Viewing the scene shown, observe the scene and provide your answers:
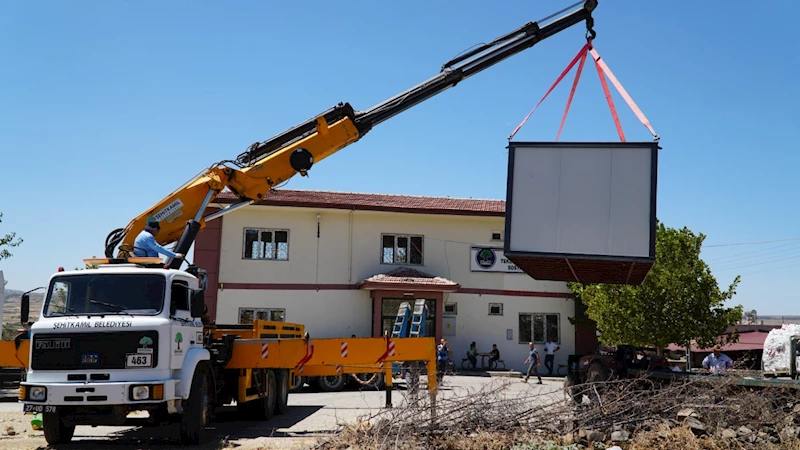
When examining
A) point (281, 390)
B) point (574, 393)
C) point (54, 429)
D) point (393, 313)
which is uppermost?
point (393, 313)

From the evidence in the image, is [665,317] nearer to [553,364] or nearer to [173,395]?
[553,364]

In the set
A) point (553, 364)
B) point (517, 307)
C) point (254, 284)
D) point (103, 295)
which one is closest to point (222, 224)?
point (254, 284)

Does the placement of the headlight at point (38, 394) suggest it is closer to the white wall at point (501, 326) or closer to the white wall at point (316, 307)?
the white wall at point (316, 307)

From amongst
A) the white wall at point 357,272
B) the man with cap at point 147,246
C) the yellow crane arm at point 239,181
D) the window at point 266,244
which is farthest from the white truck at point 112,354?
the window at point 266,244

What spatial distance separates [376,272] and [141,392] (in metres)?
20.9

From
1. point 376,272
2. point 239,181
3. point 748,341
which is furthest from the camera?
point 748,341

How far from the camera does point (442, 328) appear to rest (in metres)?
30.3

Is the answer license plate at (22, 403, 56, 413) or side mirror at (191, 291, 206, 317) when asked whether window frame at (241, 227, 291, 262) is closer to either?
side mirror at (191, 291, 206, 317)

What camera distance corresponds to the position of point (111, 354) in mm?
10031

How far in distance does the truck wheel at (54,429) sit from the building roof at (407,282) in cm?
1845

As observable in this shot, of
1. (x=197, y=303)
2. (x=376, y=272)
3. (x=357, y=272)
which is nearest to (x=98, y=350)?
(x=197, y=303)

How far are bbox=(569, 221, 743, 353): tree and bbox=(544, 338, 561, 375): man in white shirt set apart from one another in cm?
348

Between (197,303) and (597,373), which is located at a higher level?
(197,303)

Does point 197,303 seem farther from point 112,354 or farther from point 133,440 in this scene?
point 133,440
